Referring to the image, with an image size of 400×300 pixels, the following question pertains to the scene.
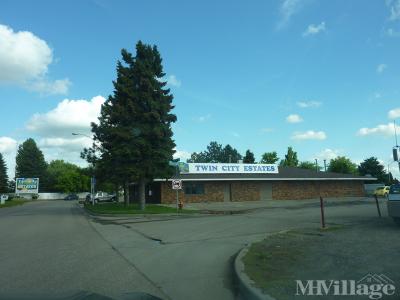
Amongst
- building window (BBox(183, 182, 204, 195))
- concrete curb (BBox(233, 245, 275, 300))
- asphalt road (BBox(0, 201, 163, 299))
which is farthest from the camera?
building window (BBox(183, 182, 204, 195))

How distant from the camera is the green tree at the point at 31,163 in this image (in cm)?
12925

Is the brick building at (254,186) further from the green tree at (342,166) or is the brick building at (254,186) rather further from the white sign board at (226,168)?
the green tree at (342,166)

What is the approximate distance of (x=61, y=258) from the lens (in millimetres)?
11500

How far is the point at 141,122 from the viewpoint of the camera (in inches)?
1294

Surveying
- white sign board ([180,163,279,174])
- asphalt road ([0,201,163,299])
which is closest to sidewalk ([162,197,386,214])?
white sign board ([180,163,279,174])

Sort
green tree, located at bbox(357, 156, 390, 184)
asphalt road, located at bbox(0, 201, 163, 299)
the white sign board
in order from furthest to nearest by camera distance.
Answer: green tree, located at bbox(357, 156, 390, 184) < the white sign board < asphalt road, located at bbox(0, 201, 163, 299)

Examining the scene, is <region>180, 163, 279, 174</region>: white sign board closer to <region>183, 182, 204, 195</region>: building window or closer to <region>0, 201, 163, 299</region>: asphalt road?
<region>183, 182, 204, 195</region>: building window

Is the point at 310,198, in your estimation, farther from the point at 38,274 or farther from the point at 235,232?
the point at 38,274

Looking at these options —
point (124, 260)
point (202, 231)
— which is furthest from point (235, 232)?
point (124, 260)

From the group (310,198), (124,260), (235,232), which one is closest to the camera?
(124,260)

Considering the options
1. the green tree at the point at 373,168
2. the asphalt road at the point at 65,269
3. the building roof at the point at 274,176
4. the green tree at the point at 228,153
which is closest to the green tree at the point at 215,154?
the green tree at the point at 228,153

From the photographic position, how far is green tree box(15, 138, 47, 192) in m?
129

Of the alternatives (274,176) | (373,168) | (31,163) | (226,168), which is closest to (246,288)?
(226,168)

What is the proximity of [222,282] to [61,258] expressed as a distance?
5.09 m
